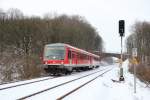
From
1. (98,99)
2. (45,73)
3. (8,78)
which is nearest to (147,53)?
(45,73)

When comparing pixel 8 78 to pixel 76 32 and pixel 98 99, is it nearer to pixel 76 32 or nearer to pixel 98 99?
pixel 98 99

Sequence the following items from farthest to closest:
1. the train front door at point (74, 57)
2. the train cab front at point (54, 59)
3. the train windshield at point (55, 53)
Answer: the train front door at point (74, 57) < the train windshield at point (55, 53) < the train cab front at point (54, 59)

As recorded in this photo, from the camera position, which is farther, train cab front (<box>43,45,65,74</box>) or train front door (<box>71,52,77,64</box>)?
train front door (<box>71,52,77,64</box>)

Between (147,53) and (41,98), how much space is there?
41.3 meters

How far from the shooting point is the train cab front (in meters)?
30.4

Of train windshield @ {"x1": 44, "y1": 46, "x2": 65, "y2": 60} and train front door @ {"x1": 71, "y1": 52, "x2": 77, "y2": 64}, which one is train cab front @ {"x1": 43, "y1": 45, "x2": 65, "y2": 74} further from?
train front door @ {"x1": 71, "y1": 52, "x2": 77, "y2": 64}

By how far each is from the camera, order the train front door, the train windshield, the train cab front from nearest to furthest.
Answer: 1. the train cab front
2. the train windshield
3. the train front door

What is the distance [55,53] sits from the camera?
102ft

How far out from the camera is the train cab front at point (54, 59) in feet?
99.8

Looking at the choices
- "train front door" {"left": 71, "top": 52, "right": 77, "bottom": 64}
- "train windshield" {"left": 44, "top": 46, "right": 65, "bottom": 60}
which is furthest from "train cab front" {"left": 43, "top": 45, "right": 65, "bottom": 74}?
"train front door" {"left": 71, "top": 52, "right": 77, "bottom": 64}

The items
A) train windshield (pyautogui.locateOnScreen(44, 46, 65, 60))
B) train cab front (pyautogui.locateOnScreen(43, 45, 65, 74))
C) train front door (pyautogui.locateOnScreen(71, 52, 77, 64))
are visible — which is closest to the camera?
train cab front (pyautogui.locateOnScreen(43, 45, 65, 74))

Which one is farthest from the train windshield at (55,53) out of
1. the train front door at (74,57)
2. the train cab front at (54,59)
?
the train front door at (74,57)

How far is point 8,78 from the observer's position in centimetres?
2636

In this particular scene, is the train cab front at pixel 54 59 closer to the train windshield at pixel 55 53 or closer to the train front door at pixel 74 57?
the train windshield at pixel 55 53
